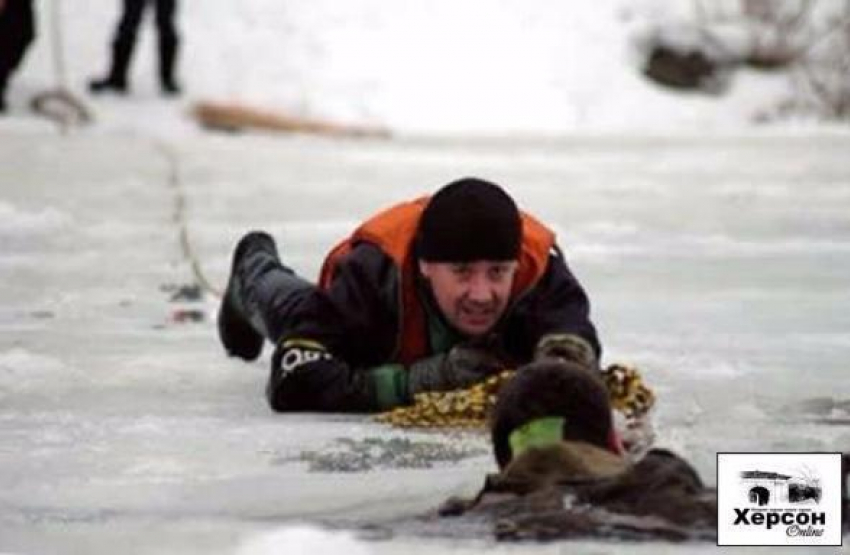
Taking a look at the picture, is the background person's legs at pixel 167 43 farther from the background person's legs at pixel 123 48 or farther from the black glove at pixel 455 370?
the black glove at pixel 455 370

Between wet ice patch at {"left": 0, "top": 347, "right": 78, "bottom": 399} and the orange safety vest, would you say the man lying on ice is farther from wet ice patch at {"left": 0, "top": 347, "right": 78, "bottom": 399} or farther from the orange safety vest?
wet ice patch at {"left": 0, "top": 347, "right": 78, "bottom": 399}

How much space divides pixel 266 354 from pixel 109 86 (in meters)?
9.24

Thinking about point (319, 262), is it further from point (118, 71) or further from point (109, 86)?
point (109, 86)

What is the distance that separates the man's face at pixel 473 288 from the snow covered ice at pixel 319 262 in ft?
0.96

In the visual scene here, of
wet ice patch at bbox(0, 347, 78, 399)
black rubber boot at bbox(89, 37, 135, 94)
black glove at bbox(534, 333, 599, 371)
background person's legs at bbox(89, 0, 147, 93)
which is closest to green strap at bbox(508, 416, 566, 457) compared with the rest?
black glove at bbox(534, 333, 599, 371)

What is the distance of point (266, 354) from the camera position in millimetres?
5598

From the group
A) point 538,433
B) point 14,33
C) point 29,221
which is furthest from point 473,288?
point 14,33

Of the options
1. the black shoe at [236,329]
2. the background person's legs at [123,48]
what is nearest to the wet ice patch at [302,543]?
the black shoe at [236,329]

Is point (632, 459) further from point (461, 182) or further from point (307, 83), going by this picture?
point (307, 83)

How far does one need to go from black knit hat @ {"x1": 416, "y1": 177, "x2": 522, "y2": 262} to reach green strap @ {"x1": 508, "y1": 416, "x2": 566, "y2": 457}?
80 cm

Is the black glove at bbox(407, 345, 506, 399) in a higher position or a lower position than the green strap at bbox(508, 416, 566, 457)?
lower

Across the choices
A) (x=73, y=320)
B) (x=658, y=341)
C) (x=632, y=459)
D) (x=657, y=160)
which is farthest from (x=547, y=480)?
(x=657, y=160)

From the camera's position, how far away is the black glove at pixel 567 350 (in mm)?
4227

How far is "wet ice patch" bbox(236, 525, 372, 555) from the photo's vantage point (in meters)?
3.18
